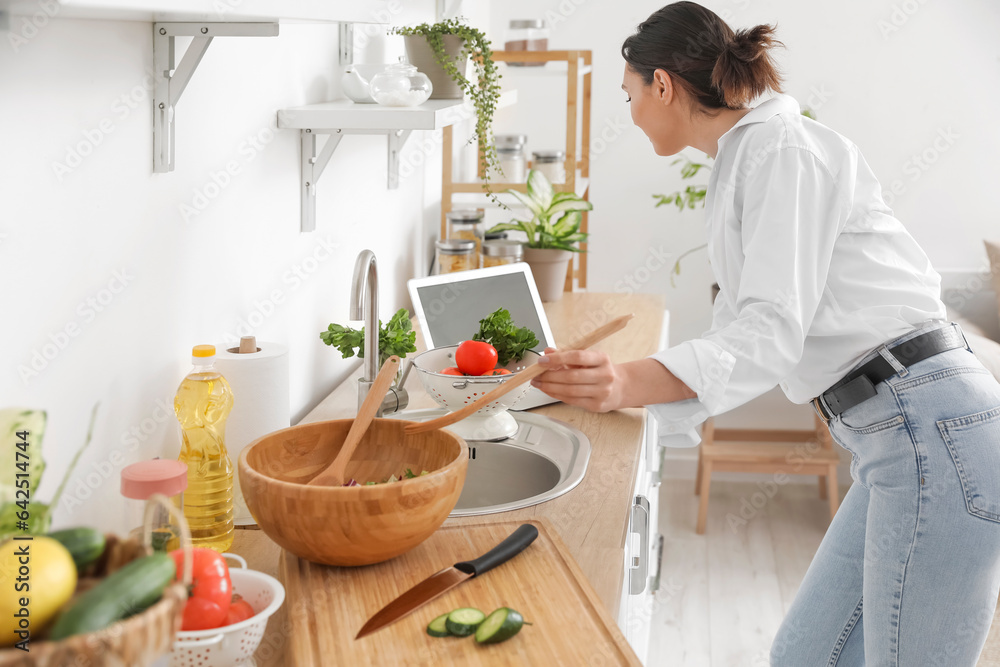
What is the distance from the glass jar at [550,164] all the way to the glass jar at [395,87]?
125cm

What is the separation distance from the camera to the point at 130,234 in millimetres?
961

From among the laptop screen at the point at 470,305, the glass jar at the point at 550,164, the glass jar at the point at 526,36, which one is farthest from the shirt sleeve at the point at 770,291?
the glass jar at the point at 526,36

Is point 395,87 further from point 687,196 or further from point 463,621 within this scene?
point 687,196

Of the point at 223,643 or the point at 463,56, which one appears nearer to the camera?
the point at 223,643

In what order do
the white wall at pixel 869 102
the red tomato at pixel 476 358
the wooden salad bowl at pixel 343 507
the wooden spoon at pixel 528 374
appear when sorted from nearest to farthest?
the wooden salad bowl at pixel 343 507 → the wooden spoon at pixel 528 374 → the red tomato at pixel 476 358 → the white wall at pixel 869 102

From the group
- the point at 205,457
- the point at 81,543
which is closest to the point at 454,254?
the point at 205,457

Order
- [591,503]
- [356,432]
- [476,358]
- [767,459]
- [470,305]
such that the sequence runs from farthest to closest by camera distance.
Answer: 1. [767,459]
2. [470,305]
3. [476,358]
4. [591,503]
5. [356,432]

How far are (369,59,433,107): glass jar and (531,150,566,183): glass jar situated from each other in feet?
4.10

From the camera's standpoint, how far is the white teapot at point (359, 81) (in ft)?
5.08

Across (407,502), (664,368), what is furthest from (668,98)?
(407,502)

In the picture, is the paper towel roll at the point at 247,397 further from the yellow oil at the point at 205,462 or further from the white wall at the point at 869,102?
the white wall at the point at 869,102

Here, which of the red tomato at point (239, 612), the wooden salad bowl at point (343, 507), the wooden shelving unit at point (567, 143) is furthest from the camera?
the wooden shelving unit at point (567, 143)

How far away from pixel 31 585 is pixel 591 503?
0.79 m

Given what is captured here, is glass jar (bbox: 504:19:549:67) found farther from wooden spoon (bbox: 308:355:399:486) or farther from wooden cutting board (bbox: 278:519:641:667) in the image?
wooden cutting board (bbox: 278:519:641:667)
